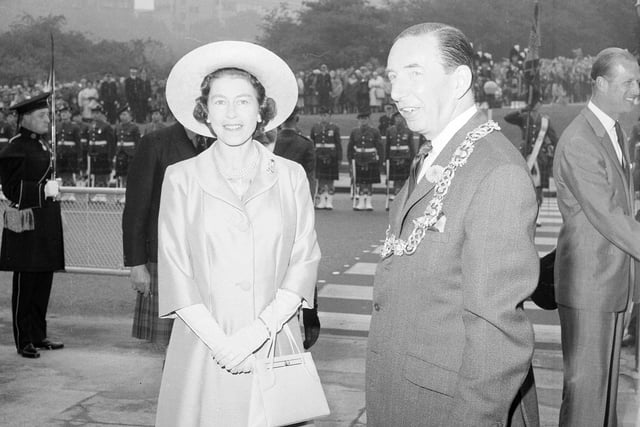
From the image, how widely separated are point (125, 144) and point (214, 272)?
39.4 ft

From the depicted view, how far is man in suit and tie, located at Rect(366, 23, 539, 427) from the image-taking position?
1927mm

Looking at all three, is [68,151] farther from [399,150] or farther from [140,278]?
[140,278]

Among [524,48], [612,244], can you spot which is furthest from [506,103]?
[612,244]

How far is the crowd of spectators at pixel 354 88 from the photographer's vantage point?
11.8 m

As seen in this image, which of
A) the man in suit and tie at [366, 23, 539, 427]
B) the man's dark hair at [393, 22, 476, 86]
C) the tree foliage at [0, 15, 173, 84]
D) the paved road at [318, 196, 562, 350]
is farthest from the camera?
the tree foliage at [0, 15, 173, 84]

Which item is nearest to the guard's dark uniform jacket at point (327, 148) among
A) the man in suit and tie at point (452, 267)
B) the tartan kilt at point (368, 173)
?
the tartan kilt at point (368, 173)

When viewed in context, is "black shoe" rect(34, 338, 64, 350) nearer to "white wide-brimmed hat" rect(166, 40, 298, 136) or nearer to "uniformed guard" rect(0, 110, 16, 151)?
"white wide-brimmed hat" rect(166, 40, 298, 136)

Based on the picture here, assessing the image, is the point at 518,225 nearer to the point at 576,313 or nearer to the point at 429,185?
the point at 429,185

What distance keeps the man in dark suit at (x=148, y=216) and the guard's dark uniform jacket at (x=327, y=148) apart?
11.4 m

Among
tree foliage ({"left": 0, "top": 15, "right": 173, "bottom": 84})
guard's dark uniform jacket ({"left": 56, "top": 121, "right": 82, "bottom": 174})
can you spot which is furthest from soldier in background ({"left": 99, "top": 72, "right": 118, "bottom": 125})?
guard's dark uniform jacket ({"left": 56, "top": 121, "right": 82, "bottom": 174})

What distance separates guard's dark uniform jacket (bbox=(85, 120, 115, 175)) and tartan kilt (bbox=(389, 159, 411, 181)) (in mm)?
4890

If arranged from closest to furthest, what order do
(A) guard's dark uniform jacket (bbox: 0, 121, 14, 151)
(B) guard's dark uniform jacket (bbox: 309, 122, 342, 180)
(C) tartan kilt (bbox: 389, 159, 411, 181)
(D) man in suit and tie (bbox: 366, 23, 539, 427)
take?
1. (D) man in suit and tie (bbox: 366, 23, 539, 427)
2. (A) guard's dark uniform jacket (bbox: 0, 121, 14, 151)
3. (B) guard's dark uniform jacket (bbox: 309, 122, 342, 180)
4. (C) tartan kilt (bbox: 389, 159, 411, 181)

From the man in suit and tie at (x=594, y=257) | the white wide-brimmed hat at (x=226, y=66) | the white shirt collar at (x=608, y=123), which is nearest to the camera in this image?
the white wide-brimmed hat at (x=226, y=66)

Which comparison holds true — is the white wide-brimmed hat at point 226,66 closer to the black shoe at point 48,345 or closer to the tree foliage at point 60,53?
the black shoe at point 48,345
